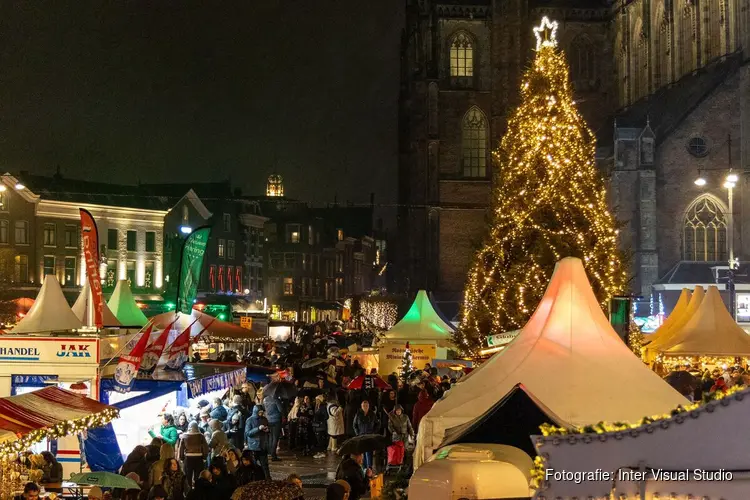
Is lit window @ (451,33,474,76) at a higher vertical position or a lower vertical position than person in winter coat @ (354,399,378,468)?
higher

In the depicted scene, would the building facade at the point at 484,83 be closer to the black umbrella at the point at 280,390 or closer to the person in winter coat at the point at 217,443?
the black umbrella at the point at 280,390

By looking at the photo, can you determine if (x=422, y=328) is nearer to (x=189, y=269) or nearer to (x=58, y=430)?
(x=189, y=269)

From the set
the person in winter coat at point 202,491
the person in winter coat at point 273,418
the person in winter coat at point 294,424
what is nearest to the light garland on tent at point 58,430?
the person in winter coat at point 202,491

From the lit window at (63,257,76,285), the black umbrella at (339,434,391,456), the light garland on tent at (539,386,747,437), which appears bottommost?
the black umbrella at (339,434,391,456)

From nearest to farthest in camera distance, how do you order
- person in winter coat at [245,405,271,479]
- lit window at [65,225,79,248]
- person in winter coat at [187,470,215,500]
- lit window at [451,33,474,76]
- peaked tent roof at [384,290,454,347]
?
person in winter coat at [187,470,215,500], person in winter coat at [245,405,271,479], peaked tent roof at [384,290,454,347], lit window at [65,225,79,248], lit window at [451,33,474,76]

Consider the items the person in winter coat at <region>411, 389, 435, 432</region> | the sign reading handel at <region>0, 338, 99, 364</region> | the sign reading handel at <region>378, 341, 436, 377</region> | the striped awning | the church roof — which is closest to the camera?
the striped awning

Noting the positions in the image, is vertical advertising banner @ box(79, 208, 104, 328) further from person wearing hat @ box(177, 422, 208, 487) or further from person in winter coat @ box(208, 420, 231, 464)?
person wearing hat @ box(177, 422, 208, 487)

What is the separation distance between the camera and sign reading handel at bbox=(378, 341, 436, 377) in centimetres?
2850

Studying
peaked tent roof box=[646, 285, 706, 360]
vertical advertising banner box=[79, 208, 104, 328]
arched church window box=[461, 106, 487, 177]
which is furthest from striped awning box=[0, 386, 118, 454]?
arched church window box=[461, 106, 487, 177]

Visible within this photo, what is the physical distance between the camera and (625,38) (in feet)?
204

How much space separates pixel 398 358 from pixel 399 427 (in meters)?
11.9

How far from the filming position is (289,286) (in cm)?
9412

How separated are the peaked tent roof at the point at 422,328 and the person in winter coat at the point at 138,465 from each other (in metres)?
16.1

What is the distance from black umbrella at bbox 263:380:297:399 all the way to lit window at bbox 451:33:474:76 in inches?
1688
